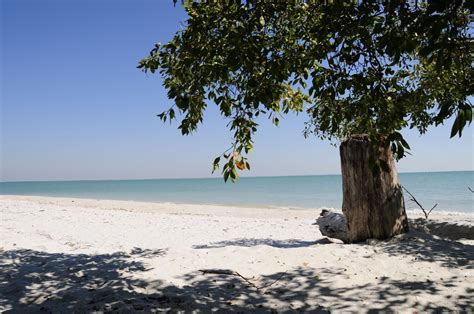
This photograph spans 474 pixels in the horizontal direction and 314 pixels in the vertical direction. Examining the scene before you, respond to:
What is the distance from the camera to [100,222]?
15125 mm

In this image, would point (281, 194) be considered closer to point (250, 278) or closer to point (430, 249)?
point (430, 249)

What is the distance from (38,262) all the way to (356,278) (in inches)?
200

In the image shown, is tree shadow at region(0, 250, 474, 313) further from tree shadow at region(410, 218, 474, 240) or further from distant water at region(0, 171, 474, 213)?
distant water at region(0, 171, 474, 213)

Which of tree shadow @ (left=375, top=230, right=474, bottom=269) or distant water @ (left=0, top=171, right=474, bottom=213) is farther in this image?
distant water @ (left=0, top=171, right=474, bottom=213)

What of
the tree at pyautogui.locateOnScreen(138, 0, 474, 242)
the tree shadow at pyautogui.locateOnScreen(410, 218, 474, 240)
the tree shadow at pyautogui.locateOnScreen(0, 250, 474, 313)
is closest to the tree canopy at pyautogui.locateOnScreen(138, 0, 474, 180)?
the tree at pyautogui.locateOnScreen(138, 0, 474, 242)

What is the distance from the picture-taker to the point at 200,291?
489cm

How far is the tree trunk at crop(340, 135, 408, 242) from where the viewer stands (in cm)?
745

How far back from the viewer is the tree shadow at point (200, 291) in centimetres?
438

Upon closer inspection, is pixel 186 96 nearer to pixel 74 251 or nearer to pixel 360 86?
pixel 360 86

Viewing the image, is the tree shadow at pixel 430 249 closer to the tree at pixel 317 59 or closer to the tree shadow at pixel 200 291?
the tree shadow at pixel 200 291

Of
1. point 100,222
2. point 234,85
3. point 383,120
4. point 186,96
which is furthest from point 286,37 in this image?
point 100,222

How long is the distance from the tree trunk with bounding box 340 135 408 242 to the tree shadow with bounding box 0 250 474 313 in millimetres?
2232

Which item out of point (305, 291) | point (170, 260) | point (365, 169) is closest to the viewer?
point (305, 291)

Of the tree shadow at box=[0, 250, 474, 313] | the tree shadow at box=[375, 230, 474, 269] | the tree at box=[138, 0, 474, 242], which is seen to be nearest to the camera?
the tree at box=[138, 0, 474, 242]
